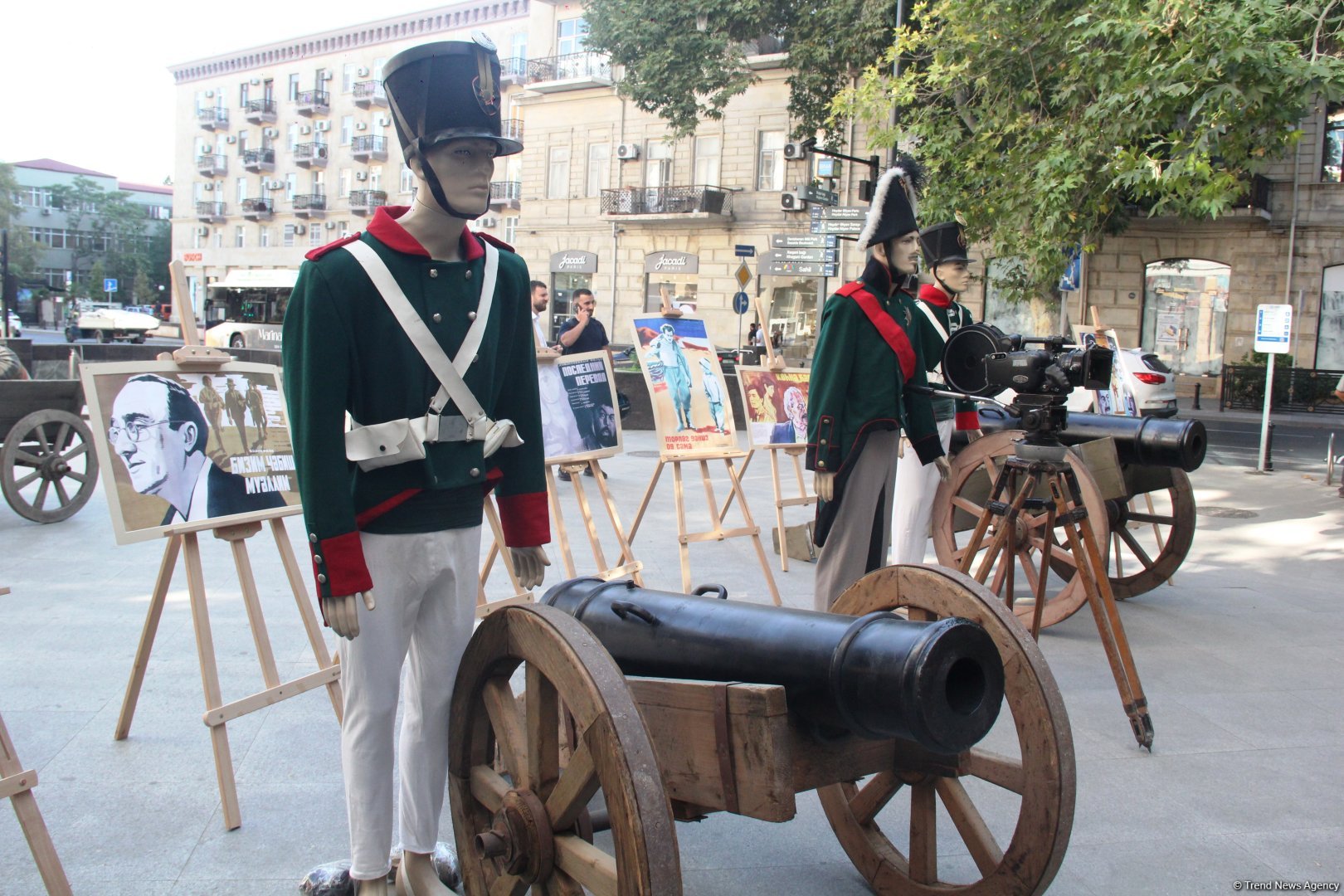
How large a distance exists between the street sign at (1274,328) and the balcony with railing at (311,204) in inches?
1945

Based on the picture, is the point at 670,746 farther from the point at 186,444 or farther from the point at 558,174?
the point at 558,174

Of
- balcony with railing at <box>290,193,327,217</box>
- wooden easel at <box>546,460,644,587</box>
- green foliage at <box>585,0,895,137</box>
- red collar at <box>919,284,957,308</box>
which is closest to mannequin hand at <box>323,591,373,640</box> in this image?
wooden easel at <box>546,460,644,587</box>

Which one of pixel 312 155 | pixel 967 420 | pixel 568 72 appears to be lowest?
pixel 967 420

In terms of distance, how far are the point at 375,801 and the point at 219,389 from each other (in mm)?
1935

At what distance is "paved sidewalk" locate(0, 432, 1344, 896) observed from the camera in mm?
3119

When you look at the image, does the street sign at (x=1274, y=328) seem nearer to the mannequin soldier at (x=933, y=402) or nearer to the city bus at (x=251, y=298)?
the mannequin soldier at (x=933, y=402)

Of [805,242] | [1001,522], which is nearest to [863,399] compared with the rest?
[1001,522]

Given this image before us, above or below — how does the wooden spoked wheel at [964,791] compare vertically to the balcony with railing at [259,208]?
below

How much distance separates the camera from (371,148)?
5166 cm

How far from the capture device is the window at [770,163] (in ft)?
108

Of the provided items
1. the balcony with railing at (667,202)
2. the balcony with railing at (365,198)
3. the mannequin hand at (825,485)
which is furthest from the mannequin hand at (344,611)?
the balcony with railing at (365,198)

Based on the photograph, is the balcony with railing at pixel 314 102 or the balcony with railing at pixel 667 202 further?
the balcony with railing at pixel 314 102

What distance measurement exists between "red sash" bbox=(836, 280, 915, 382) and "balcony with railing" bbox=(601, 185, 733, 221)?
97.0 ft

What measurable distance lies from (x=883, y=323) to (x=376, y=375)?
2.44 meters
